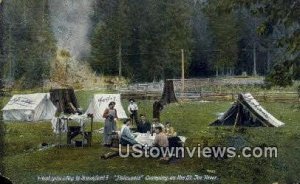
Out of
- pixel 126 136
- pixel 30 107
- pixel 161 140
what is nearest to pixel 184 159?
pixel 161 140

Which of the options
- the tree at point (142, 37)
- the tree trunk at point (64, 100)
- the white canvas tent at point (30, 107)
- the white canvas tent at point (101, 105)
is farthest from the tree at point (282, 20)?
the white canvas tent at point (30, 107)

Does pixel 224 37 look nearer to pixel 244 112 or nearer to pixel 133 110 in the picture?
pixel 244 112

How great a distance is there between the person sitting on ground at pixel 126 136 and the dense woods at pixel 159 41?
0.47m

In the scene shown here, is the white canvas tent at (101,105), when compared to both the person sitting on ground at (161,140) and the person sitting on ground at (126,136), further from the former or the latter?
the person sitting on ground at (161,140)

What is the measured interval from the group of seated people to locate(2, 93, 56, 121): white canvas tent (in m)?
0.77

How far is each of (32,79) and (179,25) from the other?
1.59 metres

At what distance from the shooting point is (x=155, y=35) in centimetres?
874

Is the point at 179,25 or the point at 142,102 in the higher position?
the point at 179,25

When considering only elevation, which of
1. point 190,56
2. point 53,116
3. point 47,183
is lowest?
point 47,183

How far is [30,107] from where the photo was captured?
28.9ft

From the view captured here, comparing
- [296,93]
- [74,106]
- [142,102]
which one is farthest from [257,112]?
[74,106]

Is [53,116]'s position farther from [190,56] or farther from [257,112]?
[257,112]

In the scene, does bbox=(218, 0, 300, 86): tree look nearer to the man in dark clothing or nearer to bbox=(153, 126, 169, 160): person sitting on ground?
the man in dark clothing

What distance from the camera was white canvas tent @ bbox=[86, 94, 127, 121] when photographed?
28.8 feet
